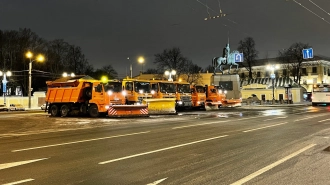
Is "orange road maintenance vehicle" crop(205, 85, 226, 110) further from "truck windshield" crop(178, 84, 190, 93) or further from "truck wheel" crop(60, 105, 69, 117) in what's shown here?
"truck wheel" crop(60, 105, 69, 117)

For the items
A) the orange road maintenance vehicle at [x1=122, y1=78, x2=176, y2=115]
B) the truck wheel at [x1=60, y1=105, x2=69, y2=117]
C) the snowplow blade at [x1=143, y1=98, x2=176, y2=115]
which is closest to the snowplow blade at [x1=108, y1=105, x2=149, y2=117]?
the orange road maintenance vehicle at [x1=122, y1=78, x2=176, y2=115]

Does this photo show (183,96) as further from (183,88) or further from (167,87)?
(167,87)

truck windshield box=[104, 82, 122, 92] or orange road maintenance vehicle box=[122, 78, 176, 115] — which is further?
orange road maintenance vehicle box=[122, 78, 176, 115]

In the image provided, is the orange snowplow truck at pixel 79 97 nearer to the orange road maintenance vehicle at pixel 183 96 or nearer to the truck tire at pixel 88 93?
the truck tire at pixel 88 93

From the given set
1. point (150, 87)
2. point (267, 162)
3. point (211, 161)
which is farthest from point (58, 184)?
point (150, 87)

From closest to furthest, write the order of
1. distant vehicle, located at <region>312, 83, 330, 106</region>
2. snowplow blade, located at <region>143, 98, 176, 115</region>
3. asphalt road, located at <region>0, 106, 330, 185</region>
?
1. asphalt road, located at <region>0, 106, 330, 185</region>
2. snowplow blade, located at <region>143, 98, 176, 115</region>
3. distant vehicle, located at <region>312, 83, 330, 106</region>

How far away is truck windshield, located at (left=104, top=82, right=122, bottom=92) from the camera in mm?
27922

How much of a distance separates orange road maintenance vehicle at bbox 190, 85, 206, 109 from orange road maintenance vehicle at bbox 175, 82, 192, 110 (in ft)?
4.34

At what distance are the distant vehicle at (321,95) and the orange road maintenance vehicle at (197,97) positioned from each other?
22.8 meters

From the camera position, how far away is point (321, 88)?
172ft

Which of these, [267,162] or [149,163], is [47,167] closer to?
[149,163]

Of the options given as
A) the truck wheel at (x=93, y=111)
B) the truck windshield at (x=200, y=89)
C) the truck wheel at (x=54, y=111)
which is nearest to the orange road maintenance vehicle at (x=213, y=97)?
the truck windshield at (x=200, y=89)

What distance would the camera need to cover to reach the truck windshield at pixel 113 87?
2792 cm

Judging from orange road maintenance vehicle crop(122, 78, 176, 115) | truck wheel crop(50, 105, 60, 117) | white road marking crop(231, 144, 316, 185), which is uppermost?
orange road maintenance vehicle crop(122, 78, 176, 115)
